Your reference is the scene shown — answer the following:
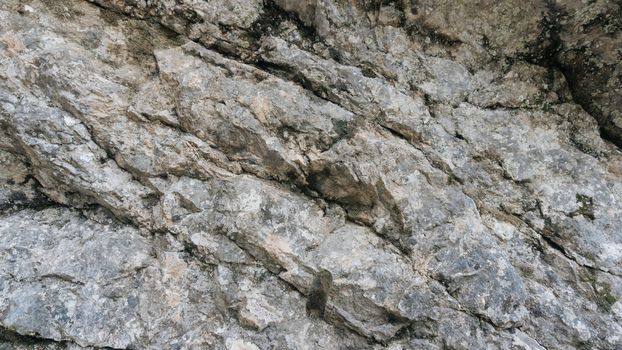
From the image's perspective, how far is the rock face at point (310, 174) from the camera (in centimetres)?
400

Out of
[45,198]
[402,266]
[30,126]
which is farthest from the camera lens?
[45,198]

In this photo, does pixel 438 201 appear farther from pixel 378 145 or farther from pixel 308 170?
pixel 308 170

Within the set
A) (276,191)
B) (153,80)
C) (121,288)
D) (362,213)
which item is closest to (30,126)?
(153,80)

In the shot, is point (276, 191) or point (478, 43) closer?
point (276, 191)

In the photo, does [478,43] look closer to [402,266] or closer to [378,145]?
[378,145]

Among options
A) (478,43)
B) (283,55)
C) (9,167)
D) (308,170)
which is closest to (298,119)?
(308,170)

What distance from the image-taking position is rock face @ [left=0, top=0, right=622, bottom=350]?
4.00m

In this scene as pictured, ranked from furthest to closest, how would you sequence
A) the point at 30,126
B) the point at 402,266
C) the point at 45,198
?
the point at 45,198 → the point at 30,126 → the point at 402,266

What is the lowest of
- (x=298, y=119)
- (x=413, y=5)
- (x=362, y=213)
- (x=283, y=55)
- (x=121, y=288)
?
(x=121, y=288)

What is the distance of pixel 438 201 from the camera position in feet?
13.8

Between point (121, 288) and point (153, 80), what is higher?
point (153, 80)

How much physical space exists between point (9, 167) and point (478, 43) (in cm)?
566

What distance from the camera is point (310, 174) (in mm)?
4395

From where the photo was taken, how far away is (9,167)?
4598 millimetres
